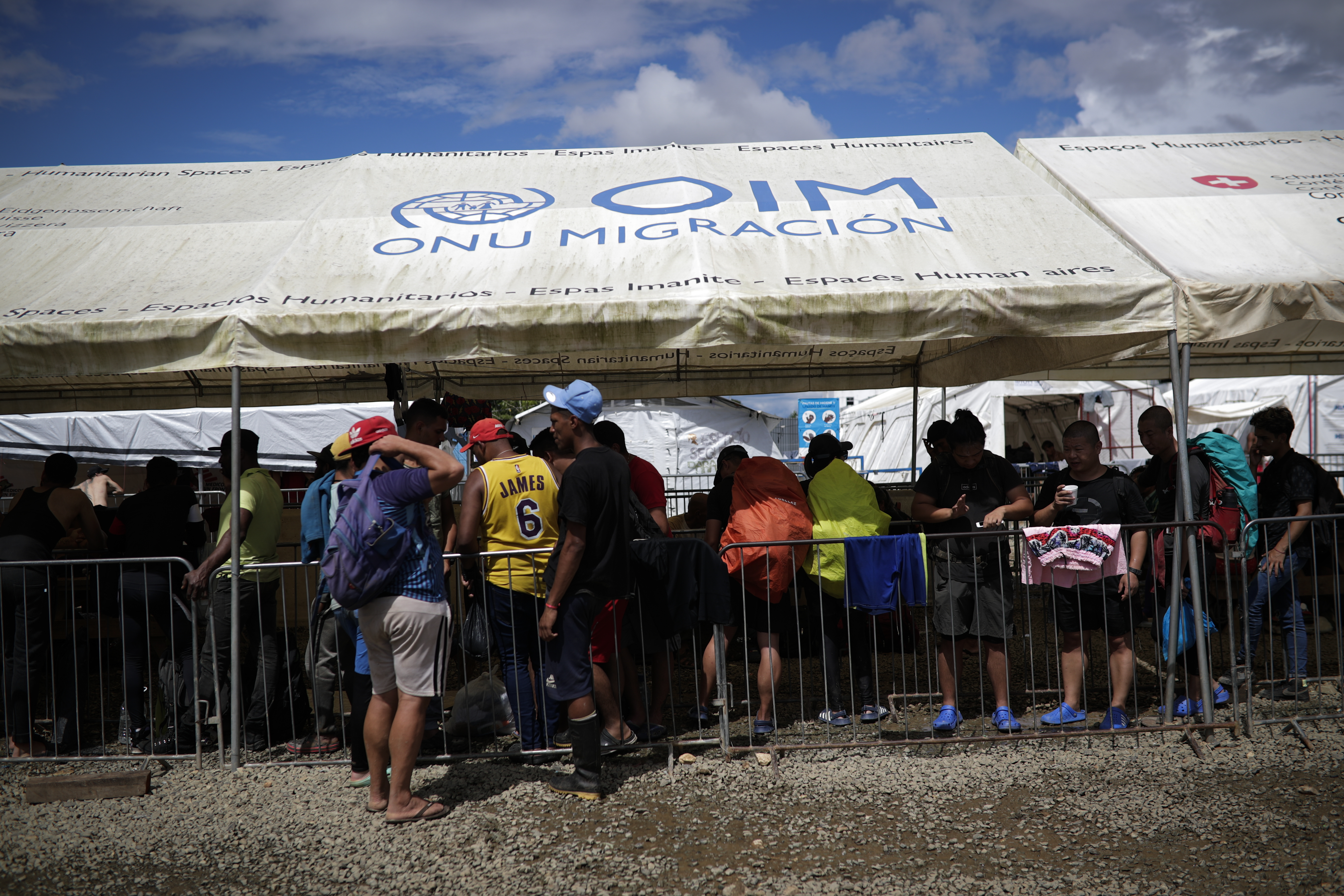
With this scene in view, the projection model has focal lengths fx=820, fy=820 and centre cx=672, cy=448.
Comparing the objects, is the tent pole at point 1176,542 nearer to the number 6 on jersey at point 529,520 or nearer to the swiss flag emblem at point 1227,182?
the swiss flag emblem at point 1227,182

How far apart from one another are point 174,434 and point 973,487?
1466 cm

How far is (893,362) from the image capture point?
9164 mm

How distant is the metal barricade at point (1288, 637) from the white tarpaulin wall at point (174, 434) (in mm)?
12690

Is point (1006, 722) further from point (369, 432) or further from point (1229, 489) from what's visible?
point (369, 432)

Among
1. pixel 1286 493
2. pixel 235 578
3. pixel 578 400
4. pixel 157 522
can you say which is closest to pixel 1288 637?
pixel 1286 493

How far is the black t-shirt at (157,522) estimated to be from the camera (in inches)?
209

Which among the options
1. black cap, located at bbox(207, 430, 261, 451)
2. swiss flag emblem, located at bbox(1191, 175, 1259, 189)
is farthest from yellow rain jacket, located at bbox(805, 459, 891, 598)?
swiss flag emblem, located at bbox(1191, 175, 1259, 189)

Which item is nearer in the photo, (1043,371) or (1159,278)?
(1159,278)

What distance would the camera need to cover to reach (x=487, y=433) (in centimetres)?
462

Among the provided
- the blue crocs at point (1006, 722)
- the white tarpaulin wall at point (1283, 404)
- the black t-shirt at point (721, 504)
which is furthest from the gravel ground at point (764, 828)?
the white tarpaulin wall at point (1283, 404)

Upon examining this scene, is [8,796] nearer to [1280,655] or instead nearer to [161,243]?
[161,243]

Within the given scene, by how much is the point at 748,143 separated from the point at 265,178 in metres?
4.18

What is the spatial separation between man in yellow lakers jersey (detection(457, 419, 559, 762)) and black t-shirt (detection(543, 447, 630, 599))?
0.32 m

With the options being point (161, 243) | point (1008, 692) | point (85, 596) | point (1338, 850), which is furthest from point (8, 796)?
point (1338, 850)
